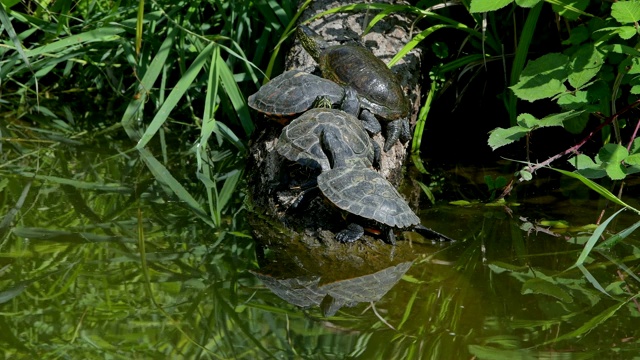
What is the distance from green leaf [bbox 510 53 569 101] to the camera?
3416mm

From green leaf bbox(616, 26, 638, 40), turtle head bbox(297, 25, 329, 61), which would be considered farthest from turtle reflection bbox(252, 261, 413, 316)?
turtle head bbox(297, 25, 329, 61)

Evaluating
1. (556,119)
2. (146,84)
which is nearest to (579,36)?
(556,119)

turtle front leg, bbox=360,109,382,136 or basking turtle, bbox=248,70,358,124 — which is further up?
basking turtle, bbox=248,70,358,124

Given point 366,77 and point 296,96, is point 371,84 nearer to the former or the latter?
point 366,77

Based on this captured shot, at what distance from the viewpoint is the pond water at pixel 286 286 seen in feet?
8.30

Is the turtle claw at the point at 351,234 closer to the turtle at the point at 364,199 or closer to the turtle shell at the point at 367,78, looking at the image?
the turtle at the point at 364,199

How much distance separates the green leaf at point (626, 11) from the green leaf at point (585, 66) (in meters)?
0.21

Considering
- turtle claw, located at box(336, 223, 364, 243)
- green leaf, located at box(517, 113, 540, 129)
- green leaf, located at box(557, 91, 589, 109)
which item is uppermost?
green leaf, located at box(557, 91, 589, 109)

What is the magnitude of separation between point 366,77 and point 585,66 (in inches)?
43.7

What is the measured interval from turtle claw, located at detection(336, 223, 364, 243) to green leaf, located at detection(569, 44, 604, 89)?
1.12m

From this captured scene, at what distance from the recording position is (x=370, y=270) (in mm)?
3090

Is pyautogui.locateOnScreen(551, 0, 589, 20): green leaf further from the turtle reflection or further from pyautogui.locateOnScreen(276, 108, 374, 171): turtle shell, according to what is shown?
the turtle reflection

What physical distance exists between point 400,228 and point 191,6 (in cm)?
236

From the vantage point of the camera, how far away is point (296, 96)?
152 inches
